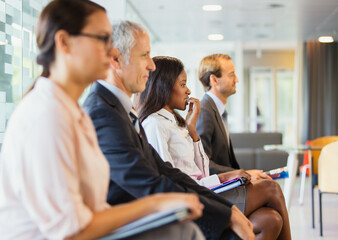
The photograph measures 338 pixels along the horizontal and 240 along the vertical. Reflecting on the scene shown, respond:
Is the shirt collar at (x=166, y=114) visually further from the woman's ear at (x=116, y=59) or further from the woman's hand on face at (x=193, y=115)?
the woman's ear at (x=116, y=59)

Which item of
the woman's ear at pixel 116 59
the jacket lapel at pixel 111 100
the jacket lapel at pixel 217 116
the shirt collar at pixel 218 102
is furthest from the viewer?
the shirt collar at pixel 218 102

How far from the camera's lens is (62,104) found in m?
1.09

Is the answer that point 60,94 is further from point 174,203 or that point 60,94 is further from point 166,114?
point 166,114

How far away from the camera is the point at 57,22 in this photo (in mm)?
1154

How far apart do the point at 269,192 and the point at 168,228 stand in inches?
55.8

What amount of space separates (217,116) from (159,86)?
79 centimetres

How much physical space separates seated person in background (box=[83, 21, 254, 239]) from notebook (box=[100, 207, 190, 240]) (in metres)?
0.36

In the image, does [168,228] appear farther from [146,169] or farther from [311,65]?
[311,65]

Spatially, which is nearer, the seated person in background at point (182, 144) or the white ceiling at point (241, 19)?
the seated person in background at point (182, 144)

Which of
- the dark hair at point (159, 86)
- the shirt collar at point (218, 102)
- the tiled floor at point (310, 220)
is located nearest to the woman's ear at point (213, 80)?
the shirt collar at point (218, 102)

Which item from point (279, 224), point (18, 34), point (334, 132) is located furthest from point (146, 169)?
point (334, 132)

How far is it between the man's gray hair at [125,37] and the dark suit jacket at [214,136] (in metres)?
1.35

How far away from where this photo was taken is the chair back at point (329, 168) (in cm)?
393

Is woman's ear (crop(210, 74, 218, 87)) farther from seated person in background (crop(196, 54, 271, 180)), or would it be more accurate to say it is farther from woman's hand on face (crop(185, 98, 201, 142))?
woman's hand on face (crop(185, 98, 201, 142))
